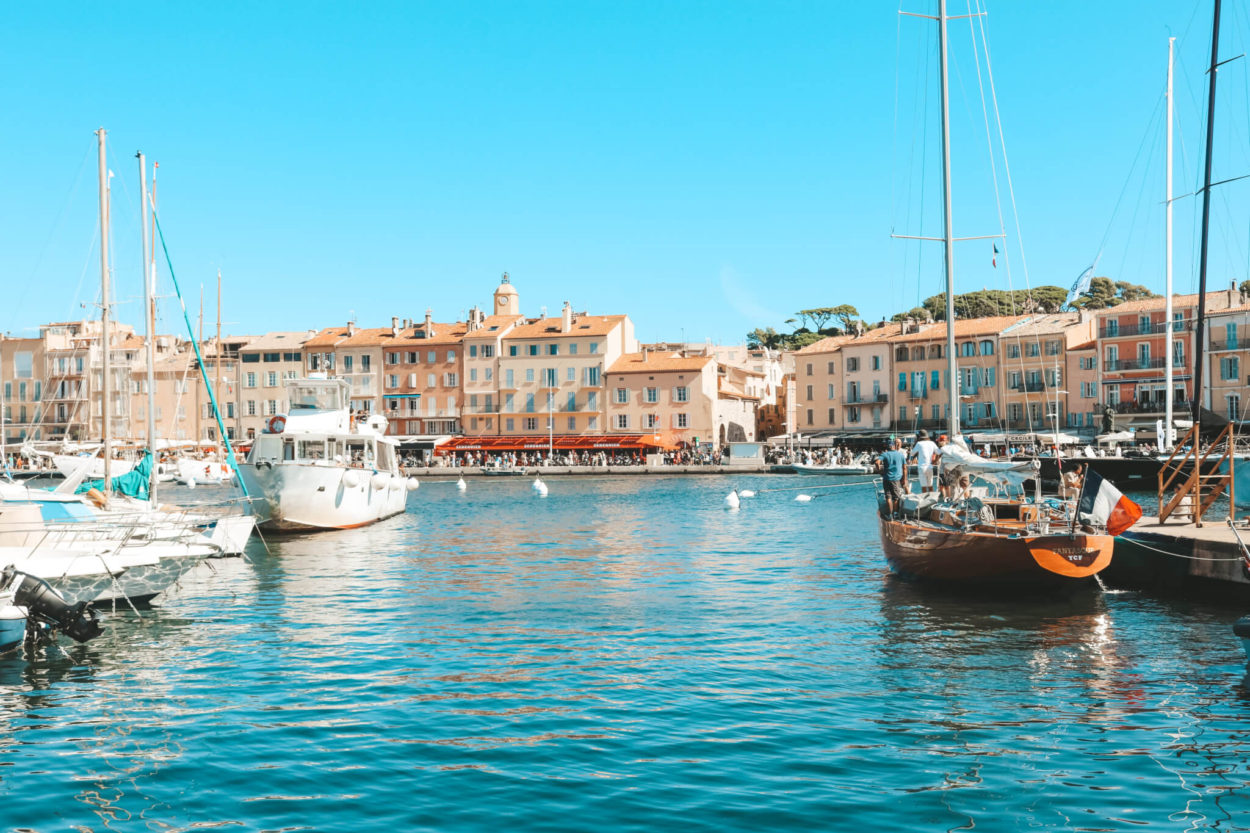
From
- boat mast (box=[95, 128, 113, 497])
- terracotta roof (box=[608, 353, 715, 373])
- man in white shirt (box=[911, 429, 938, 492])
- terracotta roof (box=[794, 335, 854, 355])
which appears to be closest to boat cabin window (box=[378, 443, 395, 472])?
boat mast (box=[95, 128, 113, 497])

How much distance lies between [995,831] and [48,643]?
13817mm

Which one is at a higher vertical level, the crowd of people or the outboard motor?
the crowd of people

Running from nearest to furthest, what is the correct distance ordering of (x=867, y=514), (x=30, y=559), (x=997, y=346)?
(x=30, y=559)
(x=867, y=514)
(x=997, y=346)

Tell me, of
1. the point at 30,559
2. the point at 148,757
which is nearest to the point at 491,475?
the point at 30,559

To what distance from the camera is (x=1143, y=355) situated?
254 feet

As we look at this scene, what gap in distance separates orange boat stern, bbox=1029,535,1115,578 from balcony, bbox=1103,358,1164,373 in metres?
65.1

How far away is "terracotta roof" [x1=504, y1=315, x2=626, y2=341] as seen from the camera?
97000 millimetres

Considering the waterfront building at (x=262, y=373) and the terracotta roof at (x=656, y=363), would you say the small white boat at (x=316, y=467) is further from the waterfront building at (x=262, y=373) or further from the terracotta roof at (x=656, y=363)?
the waterfront building at (x=262, y=373)

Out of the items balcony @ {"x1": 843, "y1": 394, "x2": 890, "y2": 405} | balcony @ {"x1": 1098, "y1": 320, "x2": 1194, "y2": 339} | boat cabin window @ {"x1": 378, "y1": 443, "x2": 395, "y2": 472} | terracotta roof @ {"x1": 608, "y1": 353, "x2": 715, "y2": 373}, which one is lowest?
boat cabin window @ {"x1": 378, "y1": 443, "x2": 395, "y2": 472}

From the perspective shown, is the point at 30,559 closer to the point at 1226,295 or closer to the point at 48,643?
the point at 48,643

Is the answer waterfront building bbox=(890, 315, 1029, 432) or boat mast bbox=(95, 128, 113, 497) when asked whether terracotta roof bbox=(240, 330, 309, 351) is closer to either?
waterfront building bbox=(890, 315, 1029, 432)

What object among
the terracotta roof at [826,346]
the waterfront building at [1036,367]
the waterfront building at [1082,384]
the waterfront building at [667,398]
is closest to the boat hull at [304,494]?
the waterfront building at [667,398]

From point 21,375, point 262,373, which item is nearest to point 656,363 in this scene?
point 262,373

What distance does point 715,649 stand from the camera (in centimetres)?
1593
